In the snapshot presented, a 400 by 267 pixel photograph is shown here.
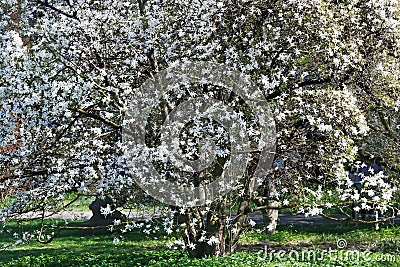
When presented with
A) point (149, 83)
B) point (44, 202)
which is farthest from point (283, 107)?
point (44, 202)

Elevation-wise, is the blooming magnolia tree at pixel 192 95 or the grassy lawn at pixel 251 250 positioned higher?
the blooming magnolia tree at pixel 192 95

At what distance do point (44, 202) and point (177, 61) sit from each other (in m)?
2.68

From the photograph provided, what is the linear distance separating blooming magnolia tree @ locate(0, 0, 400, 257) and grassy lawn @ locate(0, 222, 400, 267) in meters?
0.96

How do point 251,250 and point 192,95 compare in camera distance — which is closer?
point 192,95

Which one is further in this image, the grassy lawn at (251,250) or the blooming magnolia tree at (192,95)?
the grassy lawn at (251,250)

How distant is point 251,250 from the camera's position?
36.7 ft

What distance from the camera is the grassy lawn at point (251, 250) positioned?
337 inches

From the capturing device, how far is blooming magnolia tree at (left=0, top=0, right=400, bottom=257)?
23.7 feet

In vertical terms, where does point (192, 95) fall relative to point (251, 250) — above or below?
above

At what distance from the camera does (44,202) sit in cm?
803

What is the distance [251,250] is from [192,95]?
4.79 meters

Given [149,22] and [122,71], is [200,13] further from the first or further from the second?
[122,71]

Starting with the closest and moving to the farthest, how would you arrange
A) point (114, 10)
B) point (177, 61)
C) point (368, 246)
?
point (177, 61) < point (114, 10) < point (368, 246)

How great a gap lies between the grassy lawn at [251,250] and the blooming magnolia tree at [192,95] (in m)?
0.96
